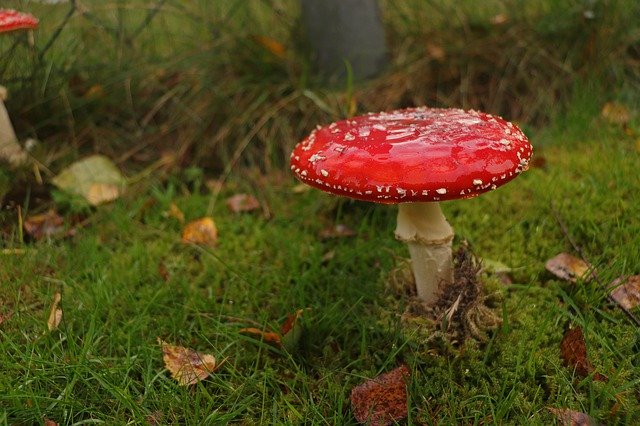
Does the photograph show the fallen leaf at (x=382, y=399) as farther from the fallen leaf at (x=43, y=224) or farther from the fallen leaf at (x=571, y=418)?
the fallen leaf at (x=43, y=224)

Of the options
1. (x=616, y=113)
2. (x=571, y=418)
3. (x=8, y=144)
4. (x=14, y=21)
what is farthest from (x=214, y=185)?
(x=616, y=113)

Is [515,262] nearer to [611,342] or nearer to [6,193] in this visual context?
[611,342]


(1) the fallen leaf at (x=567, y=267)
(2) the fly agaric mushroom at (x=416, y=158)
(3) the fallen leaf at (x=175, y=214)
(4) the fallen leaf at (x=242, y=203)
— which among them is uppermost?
(2) the fly agaric mushroom at (x=416, y=158)

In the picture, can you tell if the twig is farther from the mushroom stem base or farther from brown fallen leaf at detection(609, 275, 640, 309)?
the mushroom stem base

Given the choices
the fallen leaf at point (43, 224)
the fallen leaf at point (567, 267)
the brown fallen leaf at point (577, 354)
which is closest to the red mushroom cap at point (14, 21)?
the fallen leaf at point (43, 224)

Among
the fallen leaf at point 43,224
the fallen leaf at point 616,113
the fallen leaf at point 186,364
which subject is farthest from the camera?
the fallen leaf at point 616,113

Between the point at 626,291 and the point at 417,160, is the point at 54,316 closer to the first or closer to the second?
the point at 417,160

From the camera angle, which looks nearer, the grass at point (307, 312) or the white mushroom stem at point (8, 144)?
the grass at point (307, 312)
